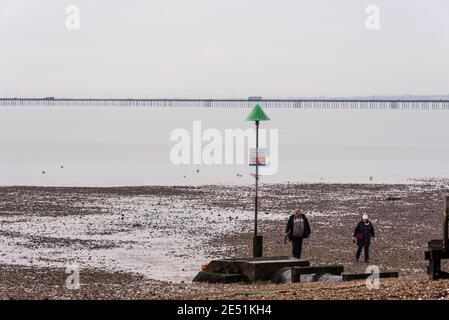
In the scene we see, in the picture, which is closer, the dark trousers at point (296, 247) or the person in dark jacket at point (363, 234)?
the dark trousers at point (296, 247)

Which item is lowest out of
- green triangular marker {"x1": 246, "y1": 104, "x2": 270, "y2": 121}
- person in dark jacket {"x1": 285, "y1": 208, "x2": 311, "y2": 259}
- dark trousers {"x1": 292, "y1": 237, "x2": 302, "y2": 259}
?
dark trousers {"x1": 292, "y1": 237, "x2": 302, "y2": 259}

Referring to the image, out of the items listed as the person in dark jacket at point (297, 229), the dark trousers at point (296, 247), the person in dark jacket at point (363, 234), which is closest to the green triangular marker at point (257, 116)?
the person in dark jacket at point (297, 229)

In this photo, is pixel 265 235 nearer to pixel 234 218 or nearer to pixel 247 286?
pixel 234 218

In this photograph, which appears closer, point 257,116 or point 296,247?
point 257,116

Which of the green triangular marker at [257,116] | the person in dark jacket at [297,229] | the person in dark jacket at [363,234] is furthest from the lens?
the person in dark jacket at [363,234]

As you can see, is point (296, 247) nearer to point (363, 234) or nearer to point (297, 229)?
point (297, 229)

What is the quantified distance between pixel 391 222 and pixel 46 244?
44.9ft

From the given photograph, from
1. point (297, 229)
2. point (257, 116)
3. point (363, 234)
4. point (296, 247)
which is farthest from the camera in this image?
point (363, 234)

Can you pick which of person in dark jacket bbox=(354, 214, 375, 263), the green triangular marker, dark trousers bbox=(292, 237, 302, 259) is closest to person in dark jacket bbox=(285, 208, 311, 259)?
dark trousers bbox=(292, 237, 302, 259)

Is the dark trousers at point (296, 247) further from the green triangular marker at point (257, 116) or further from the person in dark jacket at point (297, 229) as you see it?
the green triangular marker at point (257, 116)

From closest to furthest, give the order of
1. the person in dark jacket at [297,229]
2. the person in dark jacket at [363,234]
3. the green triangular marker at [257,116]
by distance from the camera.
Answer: the green triangular marker at [257,116] → the person in dark jacket at [297,229] → the person in dark jacket at [363,234]

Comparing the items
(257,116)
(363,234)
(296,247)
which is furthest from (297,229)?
(257,116)

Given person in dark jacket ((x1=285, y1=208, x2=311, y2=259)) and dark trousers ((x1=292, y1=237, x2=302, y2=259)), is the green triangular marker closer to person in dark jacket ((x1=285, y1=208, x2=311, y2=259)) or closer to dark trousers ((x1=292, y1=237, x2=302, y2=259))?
person in dark jacket ((x1=285, y1=208, x2=311, y2=259))
